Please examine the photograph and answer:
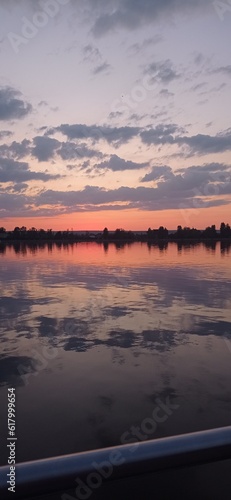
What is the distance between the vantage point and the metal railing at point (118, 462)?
107cm

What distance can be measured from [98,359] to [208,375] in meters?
2.50

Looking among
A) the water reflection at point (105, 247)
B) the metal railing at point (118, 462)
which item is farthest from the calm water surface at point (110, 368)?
the water reflection at point (105, 247)

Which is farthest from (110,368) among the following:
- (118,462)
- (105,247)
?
(105,247)

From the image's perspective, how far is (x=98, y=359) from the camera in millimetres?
8469

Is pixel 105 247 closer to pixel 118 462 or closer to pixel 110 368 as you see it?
pixel 110 368

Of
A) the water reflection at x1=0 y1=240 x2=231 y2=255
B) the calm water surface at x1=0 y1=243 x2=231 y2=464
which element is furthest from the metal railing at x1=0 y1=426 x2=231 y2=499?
the water reflection at x1=0 y1=240 x2=231 y2=255

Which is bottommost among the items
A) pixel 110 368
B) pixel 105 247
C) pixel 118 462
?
pixel 105 247

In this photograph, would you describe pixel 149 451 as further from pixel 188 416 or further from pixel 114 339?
pixel 114 339

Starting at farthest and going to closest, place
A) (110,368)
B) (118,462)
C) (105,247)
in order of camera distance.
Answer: (105,247) → (110,368) → (118,462)

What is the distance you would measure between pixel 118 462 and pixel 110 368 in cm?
706

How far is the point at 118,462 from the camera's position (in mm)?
1127

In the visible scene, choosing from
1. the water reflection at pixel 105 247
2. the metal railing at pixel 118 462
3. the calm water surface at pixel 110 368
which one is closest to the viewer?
the metal railing at pixel 118 462

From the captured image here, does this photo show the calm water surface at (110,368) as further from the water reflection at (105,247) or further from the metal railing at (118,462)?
the water reflection at (105,247)

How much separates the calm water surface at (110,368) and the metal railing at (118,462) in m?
4.17
